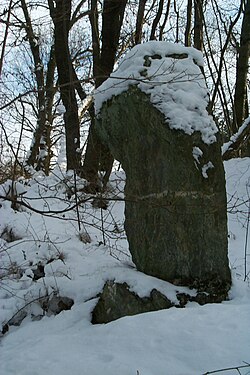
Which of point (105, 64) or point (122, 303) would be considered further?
point (105, 64)

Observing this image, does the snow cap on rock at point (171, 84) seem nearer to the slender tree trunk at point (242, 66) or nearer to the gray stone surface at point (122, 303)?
the gray stone surface at point (122, 303)

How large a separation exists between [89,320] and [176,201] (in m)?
1.19

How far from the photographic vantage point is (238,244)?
4.98 metres

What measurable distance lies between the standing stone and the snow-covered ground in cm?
21

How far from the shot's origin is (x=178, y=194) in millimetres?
3211

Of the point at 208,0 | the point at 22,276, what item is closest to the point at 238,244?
the point at 22,276

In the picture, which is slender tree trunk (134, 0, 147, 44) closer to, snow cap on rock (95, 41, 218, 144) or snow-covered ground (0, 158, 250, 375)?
snow-covered ground (0, 158, 250, 375)

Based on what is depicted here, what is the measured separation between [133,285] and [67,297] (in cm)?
68

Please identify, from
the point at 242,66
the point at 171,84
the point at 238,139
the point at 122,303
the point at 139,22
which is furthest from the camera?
the point at 242,66

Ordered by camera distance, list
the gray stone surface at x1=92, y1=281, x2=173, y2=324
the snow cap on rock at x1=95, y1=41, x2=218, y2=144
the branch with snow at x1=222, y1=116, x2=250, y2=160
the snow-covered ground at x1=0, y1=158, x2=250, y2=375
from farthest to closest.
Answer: the branch with snow at x1=222, y1=116, x2=250, y2=160
the snow cap on rock at x1=95, y1=41, x2=218, y2=144
the gray stone surface at x1=92, y1=281, x2=173, y2=324
the snow-covered ground at x1=0, y1=158, x2=250, y2=375

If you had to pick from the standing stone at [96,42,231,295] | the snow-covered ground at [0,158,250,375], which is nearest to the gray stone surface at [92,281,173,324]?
the snow-covered ground at [0,158,250,375]

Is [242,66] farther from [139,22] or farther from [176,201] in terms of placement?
[176,201]

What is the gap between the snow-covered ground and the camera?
2160 mm

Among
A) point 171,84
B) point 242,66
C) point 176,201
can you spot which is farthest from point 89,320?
point 242,66
